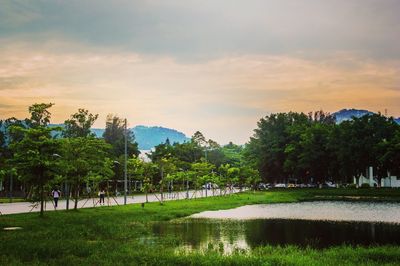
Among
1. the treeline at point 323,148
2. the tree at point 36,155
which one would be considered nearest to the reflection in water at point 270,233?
the tree at point 36,155

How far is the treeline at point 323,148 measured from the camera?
105250 mm

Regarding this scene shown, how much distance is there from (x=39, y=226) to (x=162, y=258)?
1394 cm

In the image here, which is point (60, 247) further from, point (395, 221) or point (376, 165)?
point (376, 165)

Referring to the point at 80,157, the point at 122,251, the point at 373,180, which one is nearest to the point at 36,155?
the point at 80,157

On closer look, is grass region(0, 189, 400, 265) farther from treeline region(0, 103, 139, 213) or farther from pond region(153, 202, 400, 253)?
treeline region(0, 103, 139, 213)

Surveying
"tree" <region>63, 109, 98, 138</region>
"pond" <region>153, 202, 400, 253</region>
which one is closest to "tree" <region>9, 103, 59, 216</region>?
"pond" <region>153, 202, 400, 253</region>

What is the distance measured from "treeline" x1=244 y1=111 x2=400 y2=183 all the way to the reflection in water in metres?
59.7

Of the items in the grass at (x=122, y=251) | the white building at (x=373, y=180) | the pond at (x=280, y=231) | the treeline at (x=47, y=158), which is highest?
the treeline at (x=47, y=158)

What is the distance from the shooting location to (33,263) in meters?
20.6

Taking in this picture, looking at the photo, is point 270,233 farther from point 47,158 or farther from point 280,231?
point 47,158

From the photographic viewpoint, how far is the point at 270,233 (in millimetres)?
34750

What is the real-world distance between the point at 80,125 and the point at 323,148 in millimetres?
57914

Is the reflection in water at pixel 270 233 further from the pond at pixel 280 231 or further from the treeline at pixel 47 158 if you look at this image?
the treeline at pixel 47 158

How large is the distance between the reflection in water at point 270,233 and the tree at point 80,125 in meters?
66.9
